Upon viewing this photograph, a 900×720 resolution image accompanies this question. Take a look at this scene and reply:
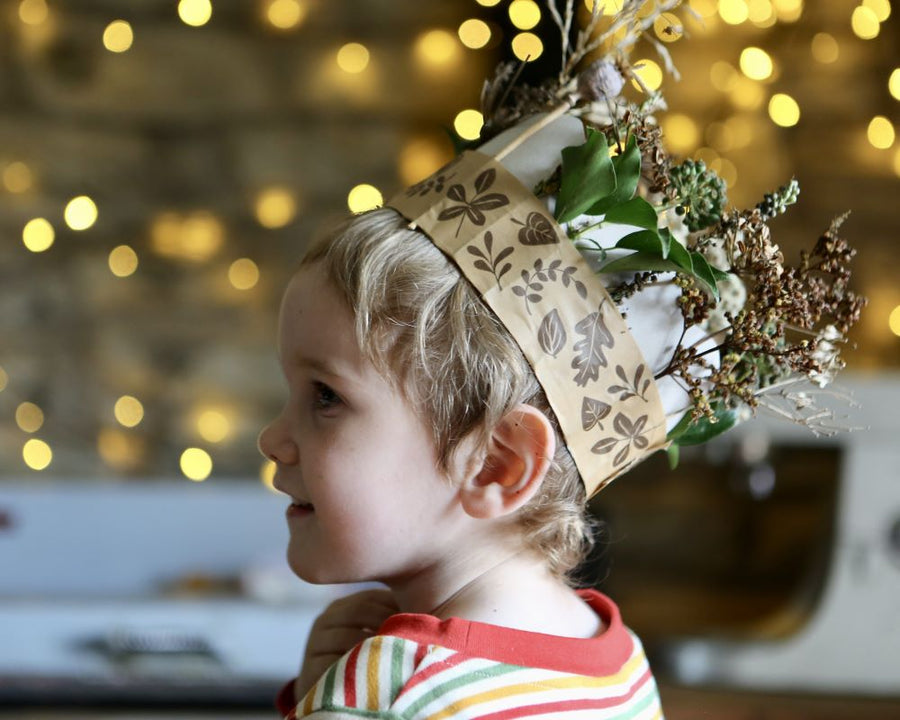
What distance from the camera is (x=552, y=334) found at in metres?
0.74

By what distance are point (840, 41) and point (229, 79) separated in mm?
1232

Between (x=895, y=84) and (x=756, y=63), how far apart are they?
0.91 feet

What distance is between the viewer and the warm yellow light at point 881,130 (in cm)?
222

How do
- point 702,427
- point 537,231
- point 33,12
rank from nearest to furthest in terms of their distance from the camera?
1. point 537,231
2. point 702,427
3. point 33,12

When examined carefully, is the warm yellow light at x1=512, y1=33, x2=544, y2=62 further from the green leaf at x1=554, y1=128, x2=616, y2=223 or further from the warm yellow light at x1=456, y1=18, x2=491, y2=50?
the green leaf at x1=554, y1=128, x2=616, y2=223

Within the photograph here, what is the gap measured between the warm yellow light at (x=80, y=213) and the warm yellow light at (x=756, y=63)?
1345mm

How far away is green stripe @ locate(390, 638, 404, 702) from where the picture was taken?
25.0 inches

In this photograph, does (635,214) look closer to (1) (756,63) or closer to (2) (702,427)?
(2) (702,427)

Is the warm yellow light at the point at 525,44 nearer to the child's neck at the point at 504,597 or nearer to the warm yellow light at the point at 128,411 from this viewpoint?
the warm yellow light at the point at 128,411

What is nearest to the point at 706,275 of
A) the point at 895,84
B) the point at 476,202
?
the point at 476,202

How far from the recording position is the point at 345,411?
754 mm

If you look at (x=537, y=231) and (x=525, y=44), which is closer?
(x=537, y=231)

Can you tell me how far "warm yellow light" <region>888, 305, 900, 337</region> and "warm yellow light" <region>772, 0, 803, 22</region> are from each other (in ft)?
2.02

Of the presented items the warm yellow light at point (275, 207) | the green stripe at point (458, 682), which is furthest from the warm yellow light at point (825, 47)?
the green stripe at point (458, 682)
